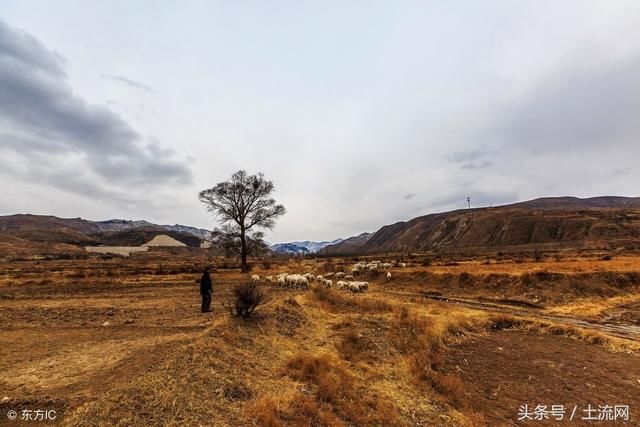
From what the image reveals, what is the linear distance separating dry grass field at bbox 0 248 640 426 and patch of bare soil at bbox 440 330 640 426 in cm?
6

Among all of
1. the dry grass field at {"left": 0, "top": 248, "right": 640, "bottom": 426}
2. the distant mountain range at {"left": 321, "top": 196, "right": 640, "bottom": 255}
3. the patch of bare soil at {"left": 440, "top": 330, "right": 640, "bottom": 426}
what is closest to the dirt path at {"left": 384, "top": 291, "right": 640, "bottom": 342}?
the dry grass field at {"left": 0, "top": 248, "right": 640, "bottom": 426}

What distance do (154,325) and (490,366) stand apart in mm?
12500

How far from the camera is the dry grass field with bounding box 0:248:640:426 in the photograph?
7.21m

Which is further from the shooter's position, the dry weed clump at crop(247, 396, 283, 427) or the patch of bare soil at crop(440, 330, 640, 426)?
the patch of bare soil at crop(440, 330, 640, 426)

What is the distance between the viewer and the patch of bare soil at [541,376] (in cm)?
1021

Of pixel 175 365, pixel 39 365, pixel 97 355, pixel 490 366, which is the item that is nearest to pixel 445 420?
pixel 490 366

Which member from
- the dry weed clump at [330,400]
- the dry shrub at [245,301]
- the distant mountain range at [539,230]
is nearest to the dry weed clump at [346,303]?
the dry shrub at [245,301]

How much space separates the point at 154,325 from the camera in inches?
509

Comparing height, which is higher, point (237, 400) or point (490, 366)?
point (237, 400)

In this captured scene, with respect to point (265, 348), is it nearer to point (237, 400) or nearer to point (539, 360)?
point (237, 400)

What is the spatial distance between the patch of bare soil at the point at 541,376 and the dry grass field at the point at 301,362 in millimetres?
57

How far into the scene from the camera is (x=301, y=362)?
1059cm

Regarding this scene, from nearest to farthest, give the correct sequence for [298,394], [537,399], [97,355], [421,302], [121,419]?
[121,419], [298,394], [97,355], [537,399], [421,302]

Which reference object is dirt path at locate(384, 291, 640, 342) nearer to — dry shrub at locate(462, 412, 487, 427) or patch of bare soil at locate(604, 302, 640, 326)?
patch of bare soil at locate(604, 302, 640, 326)
